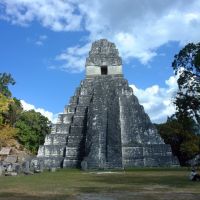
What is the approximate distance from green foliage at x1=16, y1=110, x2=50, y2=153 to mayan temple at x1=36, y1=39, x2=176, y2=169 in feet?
38.1

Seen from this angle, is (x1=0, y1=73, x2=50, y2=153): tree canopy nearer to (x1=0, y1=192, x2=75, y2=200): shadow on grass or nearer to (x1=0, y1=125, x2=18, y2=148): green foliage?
(x1=0, y1=125, x2=18, y2=148): green foliage

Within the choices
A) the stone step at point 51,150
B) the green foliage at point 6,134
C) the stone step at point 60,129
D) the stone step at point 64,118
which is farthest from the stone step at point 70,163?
the green foliage at point 6,134

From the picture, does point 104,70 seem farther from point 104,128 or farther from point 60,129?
point 104,128

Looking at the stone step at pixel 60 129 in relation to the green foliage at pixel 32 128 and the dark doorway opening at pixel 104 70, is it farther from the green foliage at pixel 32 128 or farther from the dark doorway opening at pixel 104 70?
the green foliage at pixel 32 128

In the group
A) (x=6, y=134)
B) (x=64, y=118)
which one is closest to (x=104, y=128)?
(x=64, y=118)

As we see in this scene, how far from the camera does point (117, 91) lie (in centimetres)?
2875

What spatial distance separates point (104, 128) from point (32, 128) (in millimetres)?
17812

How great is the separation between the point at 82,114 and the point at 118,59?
5.88 meters

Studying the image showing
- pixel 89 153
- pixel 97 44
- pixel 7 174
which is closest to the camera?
pixel 7 174

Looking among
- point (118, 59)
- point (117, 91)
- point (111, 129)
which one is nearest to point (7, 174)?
point (111, 129)

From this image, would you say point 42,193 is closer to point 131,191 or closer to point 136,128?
point 131,191

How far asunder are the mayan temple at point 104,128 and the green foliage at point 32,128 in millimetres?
11617

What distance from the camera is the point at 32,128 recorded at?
137 feet

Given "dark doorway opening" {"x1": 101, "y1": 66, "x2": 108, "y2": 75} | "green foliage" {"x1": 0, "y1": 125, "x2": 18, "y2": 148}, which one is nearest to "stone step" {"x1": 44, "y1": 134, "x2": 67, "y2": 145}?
"dark doorway opening" {"x1": 101, "y1": 66, "x2": 108, "y2": 75}
